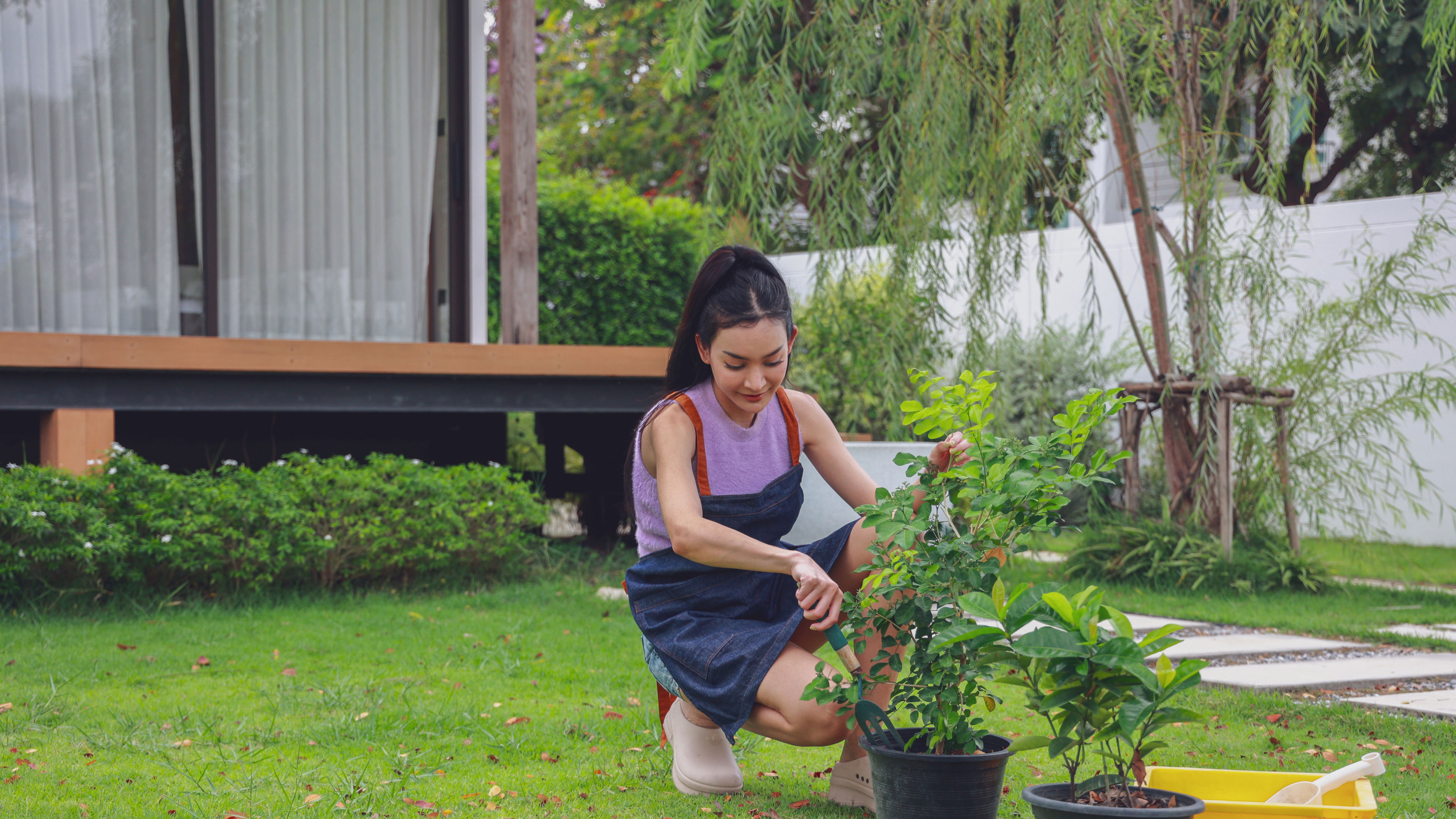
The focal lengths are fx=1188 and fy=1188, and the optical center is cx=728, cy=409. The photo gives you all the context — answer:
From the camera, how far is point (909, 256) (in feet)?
16.8

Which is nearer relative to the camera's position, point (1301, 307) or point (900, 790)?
point (900, 790)

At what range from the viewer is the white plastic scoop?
1.60 meters

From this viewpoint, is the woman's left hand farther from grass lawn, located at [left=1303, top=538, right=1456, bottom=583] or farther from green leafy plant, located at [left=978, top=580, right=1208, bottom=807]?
grass lawn, located at [left=1303, top=538, right=1456, bottom=583]

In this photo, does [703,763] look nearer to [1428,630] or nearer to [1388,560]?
[1428,630]

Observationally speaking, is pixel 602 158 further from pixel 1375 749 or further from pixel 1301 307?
pixel 1375 749

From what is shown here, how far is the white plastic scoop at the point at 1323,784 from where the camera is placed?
160 cm

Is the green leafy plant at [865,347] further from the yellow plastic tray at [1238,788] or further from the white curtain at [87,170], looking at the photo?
the white curtain at [87,170]

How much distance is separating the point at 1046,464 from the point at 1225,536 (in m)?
4.04

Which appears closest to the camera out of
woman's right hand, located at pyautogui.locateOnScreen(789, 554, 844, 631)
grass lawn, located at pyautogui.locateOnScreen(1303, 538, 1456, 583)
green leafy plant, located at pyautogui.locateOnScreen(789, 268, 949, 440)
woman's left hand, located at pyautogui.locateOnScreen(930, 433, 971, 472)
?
woman's right hand, located at pyautogui.locateOnScreen(789, 554, 844, 631)

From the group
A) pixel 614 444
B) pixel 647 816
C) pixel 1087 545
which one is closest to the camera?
pixel 647 816

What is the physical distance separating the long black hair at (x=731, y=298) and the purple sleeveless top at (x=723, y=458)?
99 mm

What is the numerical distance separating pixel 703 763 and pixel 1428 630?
3.49 m

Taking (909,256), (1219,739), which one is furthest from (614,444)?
(1219,739)

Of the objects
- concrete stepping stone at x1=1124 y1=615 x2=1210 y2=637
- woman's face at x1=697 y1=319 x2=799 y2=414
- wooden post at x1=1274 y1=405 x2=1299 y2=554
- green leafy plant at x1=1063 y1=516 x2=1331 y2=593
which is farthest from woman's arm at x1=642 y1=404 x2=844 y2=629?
wooden post at x1=1274 y1=405 x2=1299 y2=554
